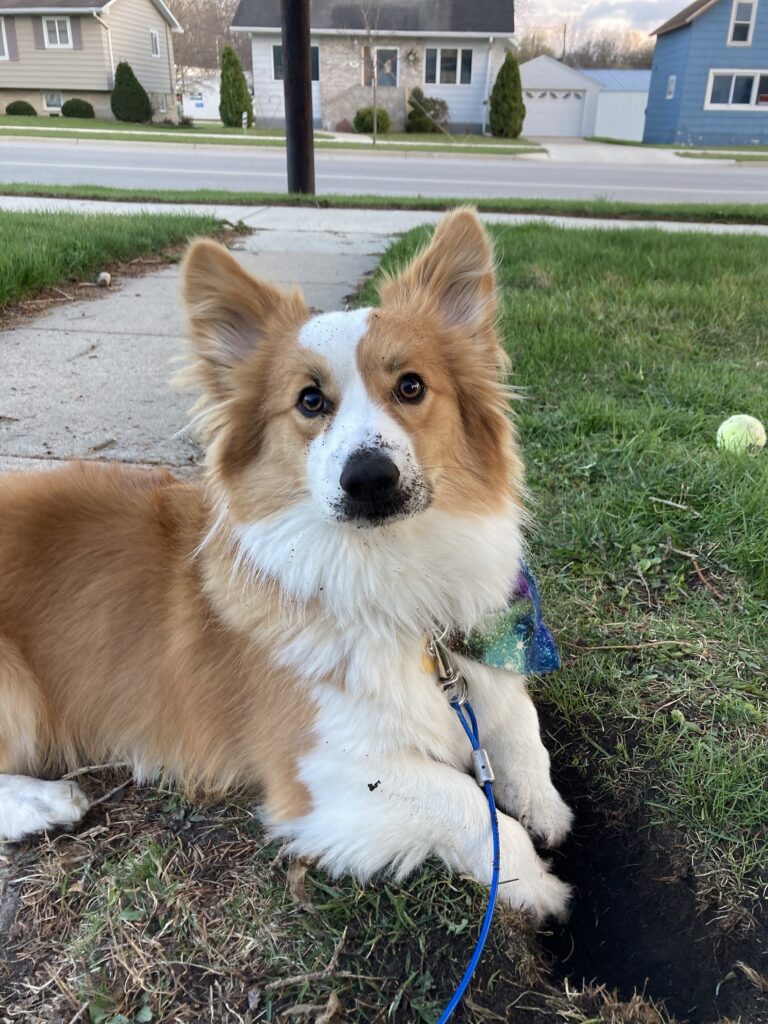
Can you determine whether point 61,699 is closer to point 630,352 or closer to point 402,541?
point 402,541

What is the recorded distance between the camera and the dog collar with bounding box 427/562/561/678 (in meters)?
2.27

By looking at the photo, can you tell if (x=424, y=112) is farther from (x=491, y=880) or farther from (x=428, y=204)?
(x=491, y=880)

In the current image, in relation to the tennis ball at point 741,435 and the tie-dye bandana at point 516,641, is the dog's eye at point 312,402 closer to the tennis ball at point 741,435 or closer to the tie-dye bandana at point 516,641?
the tie-dye bandana at point 516,641

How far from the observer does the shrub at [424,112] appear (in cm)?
3553

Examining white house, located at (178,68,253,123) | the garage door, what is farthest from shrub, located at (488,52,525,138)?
white house, located at (178,68,253,123)

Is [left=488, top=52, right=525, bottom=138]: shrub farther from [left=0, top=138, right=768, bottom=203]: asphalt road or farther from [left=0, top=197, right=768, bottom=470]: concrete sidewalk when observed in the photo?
[left=0, top=197, right=768, bottom=470]: concrete sidewalk

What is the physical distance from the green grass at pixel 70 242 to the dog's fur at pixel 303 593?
4855 millimetres

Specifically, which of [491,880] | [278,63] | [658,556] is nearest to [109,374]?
[658,556]

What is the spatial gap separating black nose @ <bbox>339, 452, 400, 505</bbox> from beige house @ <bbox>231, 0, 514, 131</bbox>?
38.4m

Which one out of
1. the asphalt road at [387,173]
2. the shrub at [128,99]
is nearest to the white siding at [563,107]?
the shrub at [128,99]

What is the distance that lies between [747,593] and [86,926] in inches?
101

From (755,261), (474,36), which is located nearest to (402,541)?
(755,261)

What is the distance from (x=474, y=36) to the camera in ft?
116

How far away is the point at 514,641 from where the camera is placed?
2309mm
